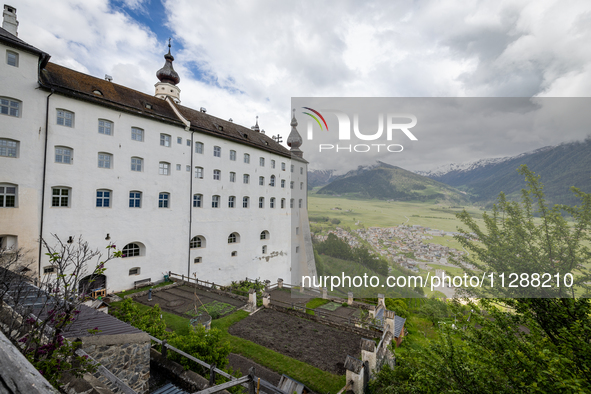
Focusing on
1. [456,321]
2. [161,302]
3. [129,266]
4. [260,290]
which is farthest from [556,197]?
[129,266]

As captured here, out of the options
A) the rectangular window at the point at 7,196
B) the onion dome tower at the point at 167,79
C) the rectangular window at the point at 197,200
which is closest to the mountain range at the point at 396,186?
the rectangular window at the point at 7,196

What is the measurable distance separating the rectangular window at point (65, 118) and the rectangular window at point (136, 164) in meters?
3.83

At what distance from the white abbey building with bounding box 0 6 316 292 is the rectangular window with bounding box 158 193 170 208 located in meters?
0.08

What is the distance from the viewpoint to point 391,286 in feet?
15.9

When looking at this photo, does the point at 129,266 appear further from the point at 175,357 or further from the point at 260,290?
the point at 175,357

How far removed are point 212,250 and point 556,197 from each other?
73.1 ft

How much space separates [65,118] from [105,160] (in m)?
3.02

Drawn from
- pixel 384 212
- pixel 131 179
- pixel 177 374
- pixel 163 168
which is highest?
pixel 163 168

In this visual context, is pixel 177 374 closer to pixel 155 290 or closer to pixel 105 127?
pixel 155 290

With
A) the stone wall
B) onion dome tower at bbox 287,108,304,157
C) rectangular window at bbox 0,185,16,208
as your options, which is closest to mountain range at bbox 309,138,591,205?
onion dome tower at bbox 287,108,304,157

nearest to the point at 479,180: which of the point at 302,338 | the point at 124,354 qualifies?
the point at 124,354

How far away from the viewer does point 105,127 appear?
1670 cm

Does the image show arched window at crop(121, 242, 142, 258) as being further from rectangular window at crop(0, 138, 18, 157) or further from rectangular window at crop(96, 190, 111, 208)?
rectangular window at crop(0, 138, 18, 157)

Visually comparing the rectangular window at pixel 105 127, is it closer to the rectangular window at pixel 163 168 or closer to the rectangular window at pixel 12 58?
the rectangular window at pixel 163 168
